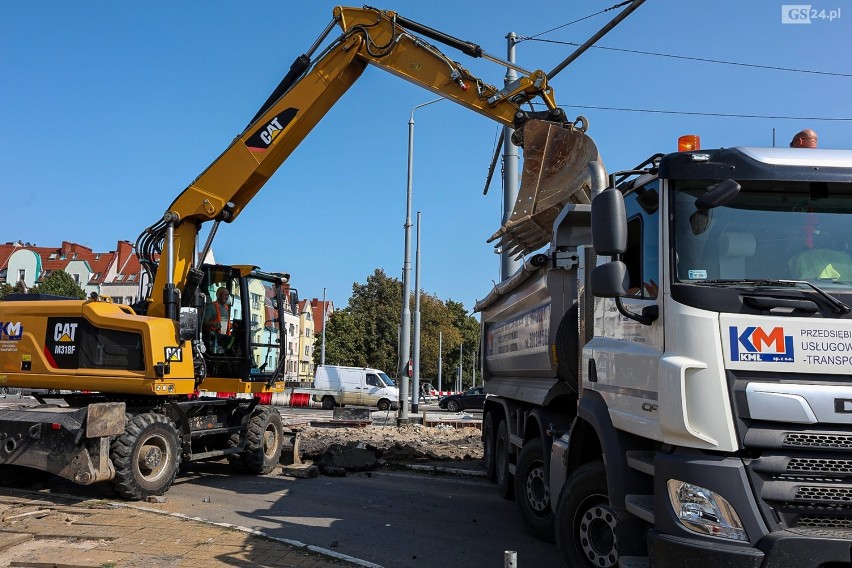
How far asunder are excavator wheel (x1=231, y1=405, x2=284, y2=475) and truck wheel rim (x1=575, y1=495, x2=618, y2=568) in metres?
7.32

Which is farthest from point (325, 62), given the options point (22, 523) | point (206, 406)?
point (22, 523)

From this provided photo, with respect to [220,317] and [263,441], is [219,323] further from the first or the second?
[263,441]

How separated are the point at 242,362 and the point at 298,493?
2304 mm

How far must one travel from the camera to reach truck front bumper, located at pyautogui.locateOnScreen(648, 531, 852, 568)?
3.58 meters

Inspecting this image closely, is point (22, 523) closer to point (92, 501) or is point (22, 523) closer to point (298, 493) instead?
point (92, 501)

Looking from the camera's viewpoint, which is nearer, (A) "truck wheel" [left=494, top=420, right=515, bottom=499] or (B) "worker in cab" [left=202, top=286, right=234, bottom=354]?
(A) "truck wheel" [left=494, top=420, right=515, bottom=499]

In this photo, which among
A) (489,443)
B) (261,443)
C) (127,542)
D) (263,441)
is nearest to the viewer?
(127,542)

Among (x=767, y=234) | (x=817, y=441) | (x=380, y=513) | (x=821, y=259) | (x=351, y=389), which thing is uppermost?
(x=767, y=234)

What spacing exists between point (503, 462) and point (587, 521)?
4.49m

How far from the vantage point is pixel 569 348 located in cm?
636

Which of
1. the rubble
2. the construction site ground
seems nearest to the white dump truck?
the construction site ground

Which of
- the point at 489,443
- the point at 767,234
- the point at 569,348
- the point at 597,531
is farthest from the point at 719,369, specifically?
the point at 489,443

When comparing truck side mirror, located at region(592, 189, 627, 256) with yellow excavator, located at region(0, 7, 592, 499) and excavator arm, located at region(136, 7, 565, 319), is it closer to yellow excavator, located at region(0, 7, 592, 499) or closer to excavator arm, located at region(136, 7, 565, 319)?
yellow excavator, located at region(0, 7, 592, 499)

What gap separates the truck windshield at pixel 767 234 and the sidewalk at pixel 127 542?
3949 mm
